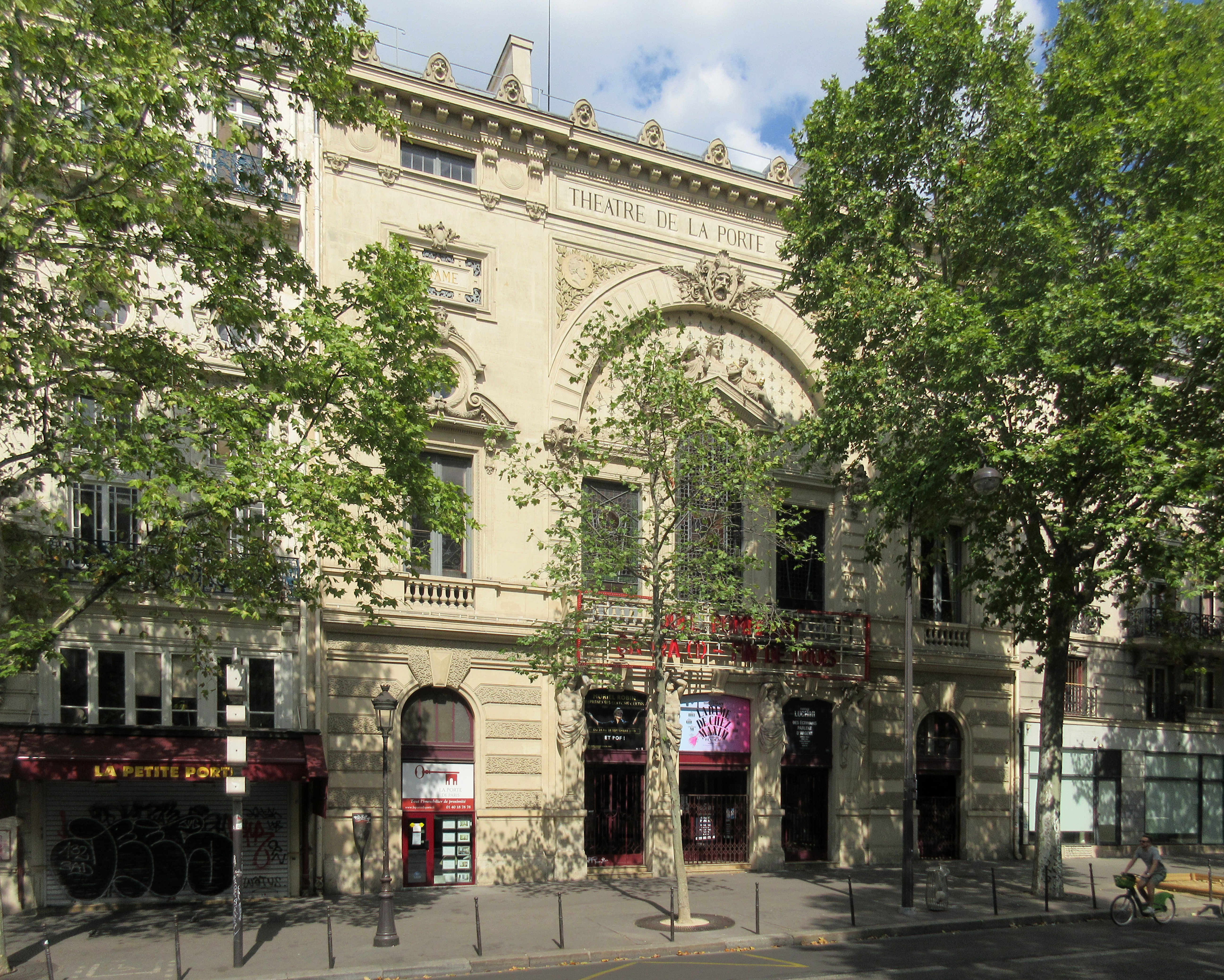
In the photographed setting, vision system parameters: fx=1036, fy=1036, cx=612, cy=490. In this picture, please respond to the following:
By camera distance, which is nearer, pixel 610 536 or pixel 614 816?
pixel 610 536

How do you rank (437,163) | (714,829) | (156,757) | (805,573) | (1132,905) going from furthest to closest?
(805,573) < (714,829) < (437,163) < (1132,905) < (156,757)

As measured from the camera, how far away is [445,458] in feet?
76.4

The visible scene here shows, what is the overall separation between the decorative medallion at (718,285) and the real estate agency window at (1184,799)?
725 inches

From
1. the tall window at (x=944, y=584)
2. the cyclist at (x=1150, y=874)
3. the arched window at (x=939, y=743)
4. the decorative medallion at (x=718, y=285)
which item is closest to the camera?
the cyclist at (x=1150, y=874)

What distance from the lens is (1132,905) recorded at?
19562 mm

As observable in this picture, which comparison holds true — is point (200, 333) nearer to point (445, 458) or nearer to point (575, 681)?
point (445, 458)

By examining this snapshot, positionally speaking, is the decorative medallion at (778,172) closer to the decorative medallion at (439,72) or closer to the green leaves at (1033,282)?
the green leaves at (1033,282)

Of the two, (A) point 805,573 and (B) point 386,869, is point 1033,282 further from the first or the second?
(B) point 386,869

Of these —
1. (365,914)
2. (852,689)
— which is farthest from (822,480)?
(365,914)

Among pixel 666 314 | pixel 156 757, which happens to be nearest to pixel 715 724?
pixel 666 314

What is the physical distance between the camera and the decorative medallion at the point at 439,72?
77.0 ft

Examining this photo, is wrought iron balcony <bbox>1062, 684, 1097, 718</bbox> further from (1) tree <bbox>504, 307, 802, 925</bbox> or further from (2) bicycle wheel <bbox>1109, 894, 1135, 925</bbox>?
(1) tree <bbox>504, 307, 802, 925</bbox>

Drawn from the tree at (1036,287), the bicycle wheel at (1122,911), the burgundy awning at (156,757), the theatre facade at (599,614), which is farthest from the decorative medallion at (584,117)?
the bicycle wheel at (1122,911)

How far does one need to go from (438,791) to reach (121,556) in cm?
941
